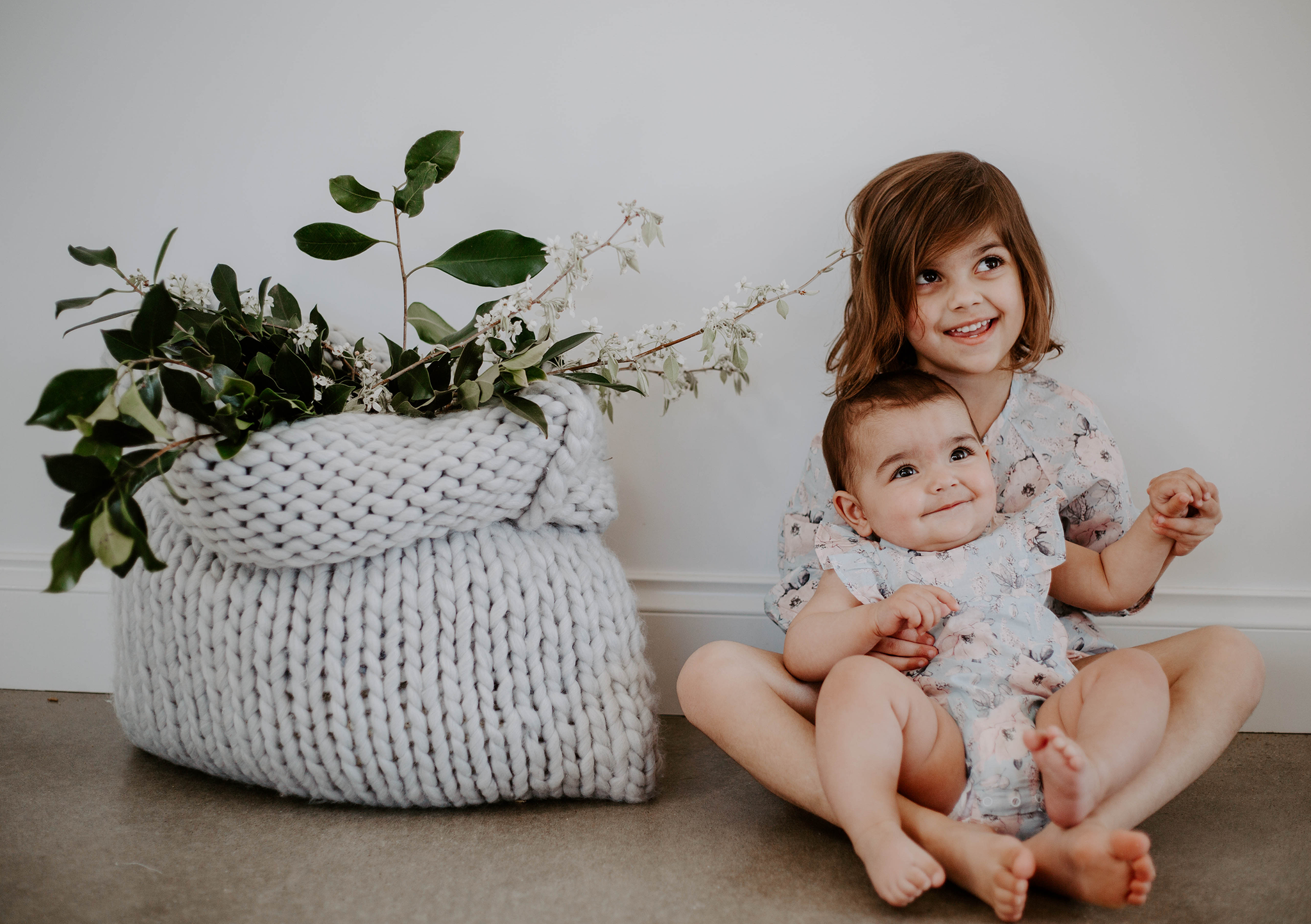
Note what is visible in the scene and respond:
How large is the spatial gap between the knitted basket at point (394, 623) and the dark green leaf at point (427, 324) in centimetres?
10

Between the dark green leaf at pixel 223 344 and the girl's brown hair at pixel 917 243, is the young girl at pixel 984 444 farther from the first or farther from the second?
the dark green leaf at pixel 223 344

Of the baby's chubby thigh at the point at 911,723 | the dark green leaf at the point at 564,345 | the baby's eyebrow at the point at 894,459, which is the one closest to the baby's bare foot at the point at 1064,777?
the baby's chubby thigh at the point at 911,723

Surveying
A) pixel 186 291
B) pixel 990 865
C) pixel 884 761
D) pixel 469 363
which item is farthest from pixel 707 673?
pixel 186 291

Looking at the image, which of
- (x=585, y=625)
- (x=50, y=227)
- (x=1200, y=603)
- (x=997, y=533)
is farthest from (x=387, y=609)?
(x=1200, y=603)

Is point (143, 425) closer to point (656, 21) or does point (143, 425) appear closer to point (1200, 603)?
point (656, 21)

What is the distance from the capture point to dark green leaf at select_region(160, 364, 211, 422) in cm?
71

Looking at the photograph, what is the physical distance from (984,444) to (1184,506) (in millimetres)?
229

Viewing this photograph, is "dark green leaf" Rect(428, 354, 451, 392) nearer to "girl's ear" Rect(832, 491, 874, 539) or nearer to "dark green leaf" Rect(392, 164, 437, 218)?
"dark green leaf" Rect(392, 164, 437, 218)

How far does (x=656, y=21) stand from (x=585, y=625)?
0.84 m

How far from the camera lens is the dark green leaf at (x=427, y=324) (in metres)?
0.91

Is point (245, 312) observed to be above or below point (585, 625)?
above

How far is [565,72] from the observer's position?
115 cm

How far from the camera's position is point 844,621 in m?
0.84

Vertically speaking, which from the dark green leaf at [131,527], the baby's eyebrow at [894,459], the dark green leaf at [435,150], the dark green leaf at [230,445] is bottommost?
the dark green leaf at [131,527]
